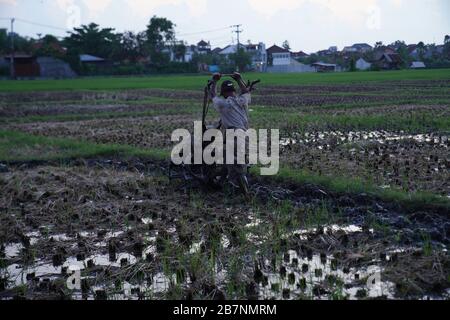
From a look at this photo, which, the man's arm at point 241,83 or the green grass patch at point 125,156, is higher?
the man's arm at point 241,83

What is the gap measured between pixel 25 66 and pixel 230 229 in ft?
182

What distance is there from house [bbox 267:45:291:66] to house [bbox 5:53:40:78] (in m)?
40.7

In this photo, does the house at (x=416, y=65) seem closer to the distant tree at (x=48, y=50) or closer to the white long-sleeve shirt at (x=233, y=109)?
the distant tree at (x=48, y=50)

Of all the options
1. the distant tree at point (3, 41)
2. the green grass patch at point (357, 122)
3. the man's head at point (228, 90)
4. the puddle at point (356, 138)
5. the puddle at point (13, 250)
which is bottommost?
the puddle at point (13, 250)

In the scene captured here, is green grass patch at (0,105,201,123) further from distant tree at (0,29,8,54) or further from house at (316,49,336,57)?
house at (316,49,336,57)

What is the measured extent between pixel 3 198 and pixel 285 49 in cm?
8507

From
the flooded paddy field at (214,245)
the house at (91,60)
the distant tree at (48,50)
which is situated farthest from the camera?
the house at (91,60)

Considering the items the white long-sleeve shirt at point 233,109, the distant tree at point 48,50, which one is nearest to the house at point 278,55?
the distant tree at point 48,50

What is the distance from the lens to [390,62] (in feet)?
208

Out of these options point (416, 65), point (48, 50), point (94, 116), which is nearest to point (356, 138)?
point (94, 116)

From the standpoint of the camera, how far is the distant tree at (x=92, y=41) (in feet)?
211

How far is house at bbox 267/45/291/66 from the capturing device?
88938 mm

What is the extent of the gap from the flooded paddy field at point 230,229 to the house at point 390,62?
5351cm
